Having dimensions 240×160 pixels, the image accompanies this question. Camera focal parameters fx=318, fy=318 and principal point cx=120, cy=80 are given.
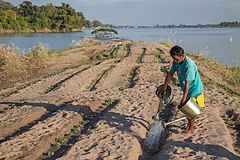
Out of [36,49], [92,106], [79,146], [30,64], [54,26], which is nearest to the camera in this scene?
[79,146]

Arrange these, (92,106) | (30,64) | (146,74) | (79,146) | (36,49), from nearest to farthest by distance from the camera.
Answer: (79,146)
(92,106)
(146,74)
(30,64)
(36,49)

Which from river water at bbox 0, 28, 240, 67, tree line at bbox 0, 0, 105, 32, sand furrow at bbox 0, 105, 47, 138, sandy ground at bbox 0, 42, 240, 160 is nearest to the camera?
sandy ground at bbox 0, 42, 240, 160

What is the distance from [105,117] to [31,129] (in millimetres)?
1503

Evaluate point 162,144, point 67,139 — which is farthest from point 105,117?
point 162,144

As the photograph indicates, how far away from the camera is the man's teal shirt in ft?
16.8

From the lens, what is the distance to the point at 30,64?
686 inches

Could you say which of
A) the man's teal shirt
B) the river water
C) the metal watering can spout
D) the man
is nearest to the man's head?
the man

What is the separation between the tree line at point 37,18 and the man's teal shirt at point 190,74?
62924mm

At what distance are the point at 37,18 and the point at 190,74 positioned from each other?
73539 mm

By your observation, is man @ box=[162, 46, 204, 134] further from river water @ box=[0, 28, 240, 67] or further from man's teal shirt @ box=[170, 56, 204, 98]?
river water @ box=[0, 28, 240, 67]

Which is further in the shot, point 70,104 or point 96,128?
point 70,104

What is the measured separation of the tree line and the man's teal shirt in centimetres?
6292

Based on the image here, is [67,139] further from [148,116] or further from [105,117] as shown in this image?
[148,116]

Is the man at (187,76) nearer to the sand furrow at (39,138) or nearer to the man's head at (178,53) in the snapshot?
the man's head at (178,53)
